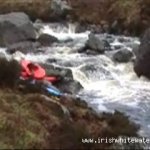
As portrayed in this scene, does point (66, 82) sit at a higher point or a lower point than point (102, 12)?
lower

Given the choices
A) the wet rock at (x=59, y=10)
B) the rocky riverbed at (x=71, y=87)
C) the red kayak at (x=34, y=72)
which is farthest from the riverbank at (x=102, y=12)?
the red kayak at (x=34, y=72)

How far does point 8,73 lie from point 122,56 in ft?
29.0

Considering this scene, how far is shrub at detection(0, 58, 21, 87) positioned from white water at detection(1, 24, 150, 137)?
3.12 meters

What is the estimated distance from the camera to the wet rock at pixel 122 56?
20.4 m

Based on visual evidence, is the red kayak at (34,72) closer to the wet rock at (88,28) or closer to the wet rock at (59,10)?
the wet rock at (88,28)

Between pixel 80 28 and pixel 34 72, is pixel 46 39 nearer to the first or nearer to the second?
pixel 80 28

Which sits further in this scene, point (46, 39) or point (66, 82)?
point (46, 39)

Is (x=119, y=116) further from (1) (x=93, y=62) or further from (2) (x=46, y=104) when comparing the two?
(1) (x=93, y=62)

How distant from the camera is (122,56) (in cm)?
2052

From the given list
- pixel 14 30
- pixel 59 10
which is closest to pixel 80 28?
pixel 59 10

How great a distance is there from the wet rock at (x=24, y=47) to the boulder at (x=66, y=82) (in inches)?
182

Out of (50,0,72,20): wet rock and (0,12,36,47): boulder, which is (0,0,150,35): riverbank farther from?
(0,12,36,47): boulder

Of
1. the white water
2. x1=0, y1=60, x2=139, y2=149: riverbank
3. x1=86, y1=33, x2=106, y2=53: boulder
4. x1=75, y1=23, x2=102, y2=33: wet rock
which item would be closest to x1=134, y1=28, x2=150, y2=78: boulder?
the white water

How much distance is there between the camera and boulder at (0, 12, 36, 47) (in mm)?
23419
